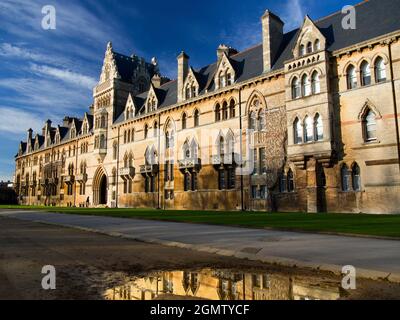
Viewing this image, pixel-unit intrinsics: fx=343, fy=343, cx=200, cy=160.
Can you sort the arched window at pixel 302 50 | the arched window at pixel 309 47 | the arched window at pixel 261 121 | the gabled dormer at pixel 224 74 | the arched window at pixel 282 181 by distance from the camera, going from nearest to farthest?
the arched window at pixel 309 47, the arched window at pixel 302 50, the arched window at pixel 282 181, the arched window at pixel 261 121, the gabled dormer at pixel 224 74

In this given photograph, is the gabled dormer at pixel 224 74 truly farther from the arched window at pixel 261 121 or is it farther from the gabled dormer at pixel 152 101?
the gabled dormer at pixel 152 101

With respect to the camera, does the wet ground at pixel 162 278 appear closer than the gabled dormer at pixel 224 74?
Yes

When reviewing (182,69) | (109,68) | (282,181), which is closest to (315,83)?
(282,181)

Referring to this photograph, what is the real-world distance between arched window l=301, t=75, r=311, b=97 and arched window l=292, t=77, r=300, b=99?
44 centimetres

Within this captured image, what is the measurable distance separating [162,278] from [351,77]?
80.1 ft

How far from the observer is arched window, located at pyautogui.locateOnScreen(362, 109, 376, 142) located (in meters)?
24.7

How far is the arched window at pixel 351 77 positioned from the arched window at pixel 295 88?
393 centimetres

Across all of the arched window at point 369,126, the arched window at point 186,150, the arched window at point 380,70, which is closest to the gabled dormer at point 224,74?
the arched window at point 186,150

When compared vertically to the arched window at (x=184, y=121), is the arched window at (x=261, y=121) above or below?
below

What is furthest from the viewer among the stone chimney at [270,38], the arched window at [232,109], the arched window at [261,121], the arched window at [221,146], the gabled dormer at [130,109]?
the gabled dormer at [130,109]

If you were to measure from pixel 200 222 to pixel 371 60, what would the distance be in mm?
17251

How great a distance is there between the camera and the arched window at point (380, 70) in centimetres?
2440

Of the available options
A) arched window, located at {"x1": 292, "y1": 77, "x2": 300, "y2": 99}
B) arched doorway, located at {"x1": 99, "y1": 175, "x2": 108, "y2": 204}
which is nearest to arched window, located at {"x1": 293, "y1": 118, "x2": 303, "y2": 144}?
arched window, located at {"x1": 292, "y1": 77, "x2": 300, "y2": 99}
